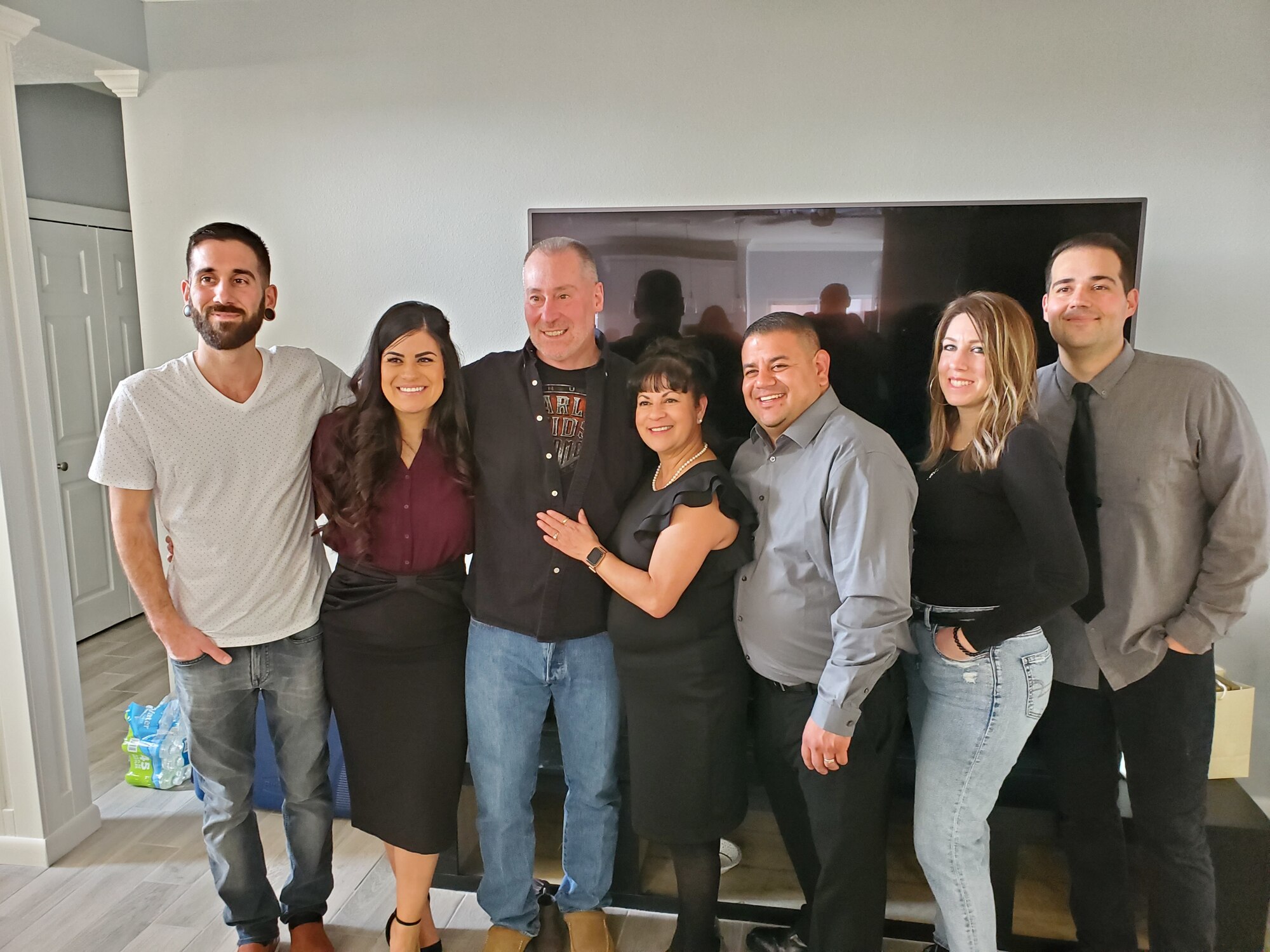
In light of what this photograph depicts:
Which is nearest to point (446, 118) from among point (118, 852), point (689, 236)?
point (689, 236)

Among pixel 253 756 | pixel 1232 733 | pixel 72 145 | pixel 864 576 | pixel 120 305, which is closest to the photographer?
pixel 864 576

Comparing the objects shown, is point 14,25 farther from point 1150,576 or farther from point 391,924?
point 1150,576

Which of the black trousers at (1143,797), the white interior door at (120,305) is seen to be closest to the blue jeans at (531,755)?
the black trousers at (1143,797)

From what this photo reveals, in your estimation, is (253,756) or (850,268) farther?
(850,268)

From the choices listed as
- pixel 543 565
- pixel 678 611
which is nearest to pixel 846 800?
pixel 678 611

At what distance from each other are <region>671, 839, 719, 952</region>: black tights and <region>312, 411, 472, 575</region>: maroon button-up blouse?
0.81 m

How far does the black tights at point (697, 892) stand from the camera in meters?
1.92

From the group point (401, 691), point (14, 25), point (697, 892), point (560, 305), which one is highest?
point (14, 25)

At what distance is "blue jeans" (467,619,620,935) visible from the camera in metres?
1.94

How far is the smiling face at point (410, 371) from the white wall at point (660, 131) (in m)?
1.21

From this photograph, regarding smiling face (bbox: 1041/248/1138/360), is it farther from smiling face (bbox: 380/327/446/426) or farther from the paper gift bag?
smiling face (bbox: 380/327/446/426)

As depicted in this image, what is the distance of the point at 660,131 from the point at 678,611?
168cm

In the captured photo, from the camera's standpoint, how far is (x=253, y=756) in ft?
6.72

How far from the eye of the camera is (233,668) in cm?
196
